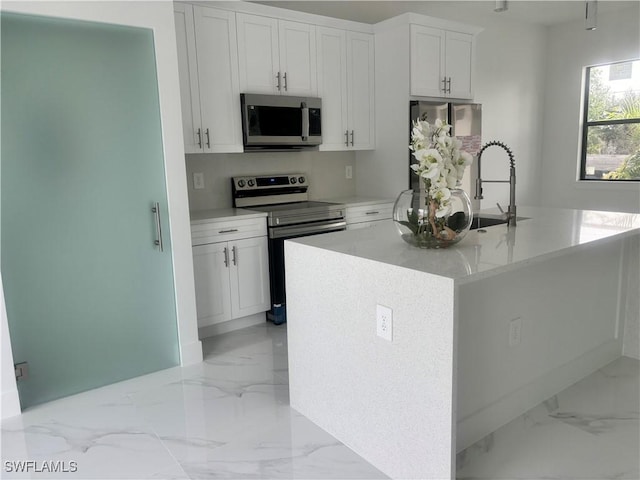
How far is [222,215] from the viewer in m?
3.46

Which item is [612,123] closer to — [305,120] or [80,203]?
[305,120]

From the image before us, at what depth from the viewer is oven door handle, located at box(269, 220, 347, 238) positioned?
11.8ft

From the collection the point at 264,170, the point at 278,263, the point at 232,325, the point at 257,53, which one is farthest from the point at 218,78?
the point at 232,325

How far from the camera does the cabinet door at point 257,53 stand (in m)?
3.54

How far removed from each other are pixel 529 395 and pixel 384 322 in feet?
3.43

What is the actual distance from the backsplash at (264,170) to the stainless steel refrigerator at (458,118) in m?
0.74

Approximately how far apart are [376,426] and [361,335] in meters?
0.37

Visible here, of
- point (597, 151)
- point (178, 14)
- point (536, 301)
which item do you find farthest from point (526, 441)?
point (597, 151)

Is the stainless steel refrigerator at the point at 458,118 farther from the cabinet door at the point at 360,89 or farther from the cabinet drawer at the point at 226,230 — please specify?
the cabinet drawer at the point at 226,230

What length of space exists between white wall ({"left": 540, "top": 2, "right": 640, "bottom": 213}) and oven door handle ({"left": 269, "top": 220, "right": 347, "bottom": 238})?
341cm

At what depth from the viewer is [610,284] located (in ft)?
9.19

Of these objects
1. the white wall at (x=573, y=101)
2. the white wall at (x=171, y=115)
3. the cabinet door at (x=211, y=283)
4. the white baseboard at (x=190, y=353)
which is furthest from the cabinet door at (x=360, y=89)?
the white wall at (x=573, y=101)

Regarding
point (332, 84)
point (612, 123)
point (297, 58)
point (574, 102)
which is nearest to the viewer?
point (297, 58)

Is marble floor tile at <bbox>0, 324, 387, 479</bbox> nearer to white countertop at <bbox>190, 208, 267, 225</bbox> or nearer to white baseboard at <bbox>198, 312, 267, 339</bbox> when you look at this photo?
white baseboard at <bbox>198, 312, 267, 339</bbox>
